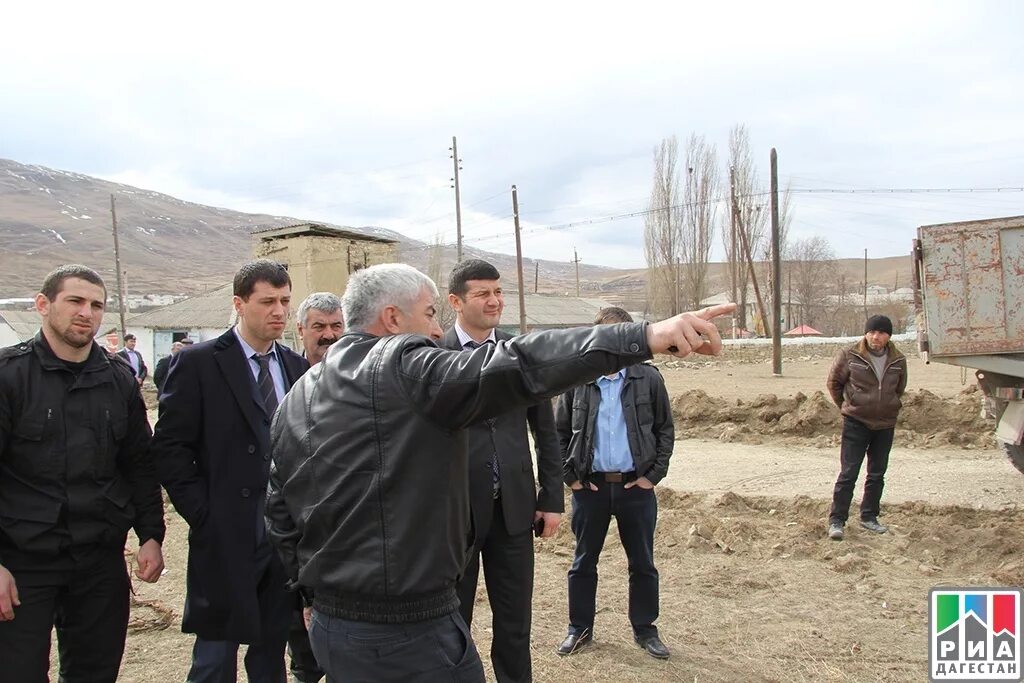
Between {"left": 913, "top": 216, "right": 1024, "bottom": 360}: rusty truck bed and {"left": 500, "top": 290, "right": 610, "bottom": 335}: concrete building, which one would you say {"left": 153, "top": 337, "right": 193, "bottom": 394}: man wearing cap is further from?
{"left": 500, "top": 290, "right": 610, "bottom": 335}: concrete building

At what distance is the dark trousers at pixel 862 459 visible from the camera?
611 cm

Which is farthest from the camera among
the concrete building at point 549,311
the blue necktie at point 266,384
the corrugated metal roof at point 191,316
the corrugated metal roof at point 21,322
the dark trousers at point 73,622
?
the concrete building at point 549,311

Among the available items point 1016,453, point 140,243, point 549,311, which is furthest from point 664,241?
point 140,243

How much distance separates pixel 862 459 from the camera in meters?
6.16

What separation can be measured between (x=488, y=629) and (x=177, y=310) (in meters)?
43.3

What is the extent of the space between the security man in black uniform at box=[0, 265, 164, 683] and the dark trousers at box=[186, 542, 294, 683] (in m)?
0.34

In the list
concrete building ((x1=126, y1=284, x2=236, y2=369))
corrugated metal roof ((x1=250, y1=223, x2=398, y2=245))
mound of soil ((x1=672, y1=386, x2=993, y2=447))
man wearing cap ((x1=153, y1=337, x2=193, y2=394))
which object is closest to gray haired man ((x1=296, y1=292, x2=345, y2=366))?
man wearing cap ((x1=153, y1=337, x2=193, y2=394))

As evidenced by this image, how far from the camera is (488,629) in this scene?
4.48 meters

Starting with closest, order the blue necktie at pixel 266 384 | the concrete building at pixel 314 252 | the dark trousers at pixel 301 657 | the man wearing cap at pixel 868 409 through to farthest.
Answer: the blue necktie at pixel 266 384, the dark trousers at pixel 301 657, the man wearing cap at pixel 868 409, the concrete building at pixel 314 252

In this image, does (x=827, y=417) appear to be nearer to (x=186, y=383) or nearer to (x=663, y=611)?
(x=663, y=611)

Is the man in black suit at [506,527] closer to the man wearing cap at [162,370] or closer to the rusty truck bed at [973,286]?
the man wearing cap at [162,370]

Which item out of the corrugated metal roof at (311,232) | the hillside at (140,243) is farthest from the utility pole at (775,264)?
the hillside at (140,243)

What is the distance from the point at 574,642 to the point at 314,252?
43.4 feet

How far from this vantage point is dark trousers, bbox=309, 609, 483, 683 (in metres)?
1.92
